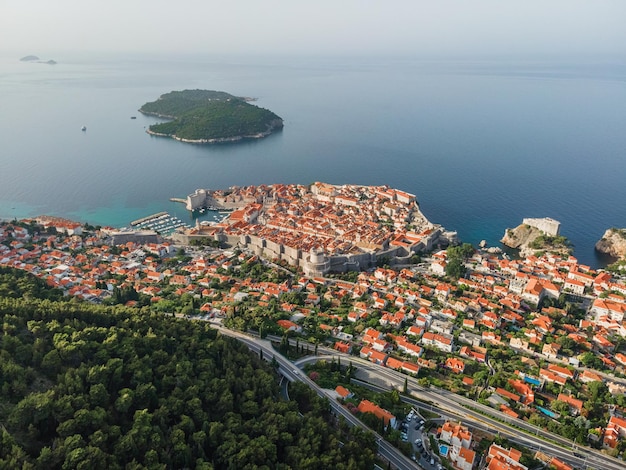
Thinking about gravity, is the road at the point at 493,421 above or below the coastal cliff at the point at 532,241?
below

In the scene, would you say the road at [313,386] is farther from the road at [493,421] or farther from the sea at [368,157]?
the sea at [368,157]

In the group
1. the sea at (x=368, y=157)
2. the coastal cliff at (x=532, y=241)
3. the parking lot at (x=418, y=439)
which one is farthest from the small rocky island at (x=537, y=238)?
the parking lot at (x=418, y=439)

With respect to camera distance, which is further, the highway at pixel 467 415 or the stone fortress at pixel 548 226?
the stone fortress at pixel 548 226

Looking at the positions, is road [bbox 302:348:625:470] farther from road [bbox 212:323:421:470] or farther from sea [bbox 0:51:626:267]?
sea [bbox 0:51:626:267]

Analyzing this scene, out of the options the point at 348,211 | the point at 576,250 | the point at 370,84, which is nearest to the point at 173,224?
the point at 348,211

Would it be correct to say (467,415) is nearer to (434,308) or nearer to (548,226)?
(434,308)

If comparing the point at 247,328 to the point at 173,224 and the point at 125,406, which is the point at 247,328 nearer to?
the point at 125,406

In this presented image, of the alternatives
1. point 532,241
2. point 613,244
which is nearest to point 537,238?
point 532,241
